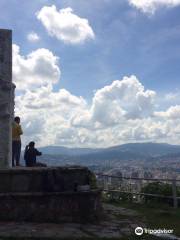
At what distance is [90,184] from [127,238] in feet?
9.65

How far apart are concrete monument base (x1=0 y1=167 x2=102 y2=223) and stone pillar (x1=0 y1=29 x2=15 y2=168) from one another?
3.19 meters

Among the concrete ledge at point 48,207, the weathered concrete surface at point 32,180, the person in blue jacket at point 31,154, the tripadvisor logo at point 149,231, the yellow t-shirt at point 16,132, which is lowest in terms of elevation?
the tripadvisor logo at point 149,231

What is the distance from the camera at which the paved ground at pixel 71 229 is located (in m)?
9.77

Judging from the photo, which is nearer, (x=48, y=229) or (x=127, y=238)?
(x=127, y=238)

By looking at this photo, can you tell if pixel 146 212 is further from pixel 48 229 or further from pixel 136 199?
pixel 48 229

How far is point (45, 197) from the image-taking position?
1174cm

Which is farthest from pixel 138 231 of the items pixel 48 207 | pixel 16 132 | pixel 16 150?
pixel 16 132

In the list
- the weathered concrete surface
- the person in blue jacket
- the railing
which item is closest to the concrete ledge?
the weathered concrete surface

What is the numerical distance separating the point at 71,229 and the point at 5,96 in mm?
6103

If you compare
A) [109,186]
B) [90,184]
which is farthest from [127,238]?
[109,186]

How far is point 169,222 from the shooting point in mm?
11836

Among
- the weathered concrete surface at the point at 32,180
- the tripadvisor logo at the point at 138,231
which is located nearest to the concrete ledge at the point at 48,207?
the weathered concrete surface at the point at 32,180

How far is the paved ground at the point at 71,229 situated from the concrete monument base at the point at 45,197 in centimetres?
43

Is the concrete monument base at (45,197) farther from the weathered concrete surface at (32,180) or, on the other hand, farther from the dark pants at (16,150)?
the dark pants at (16,150)
